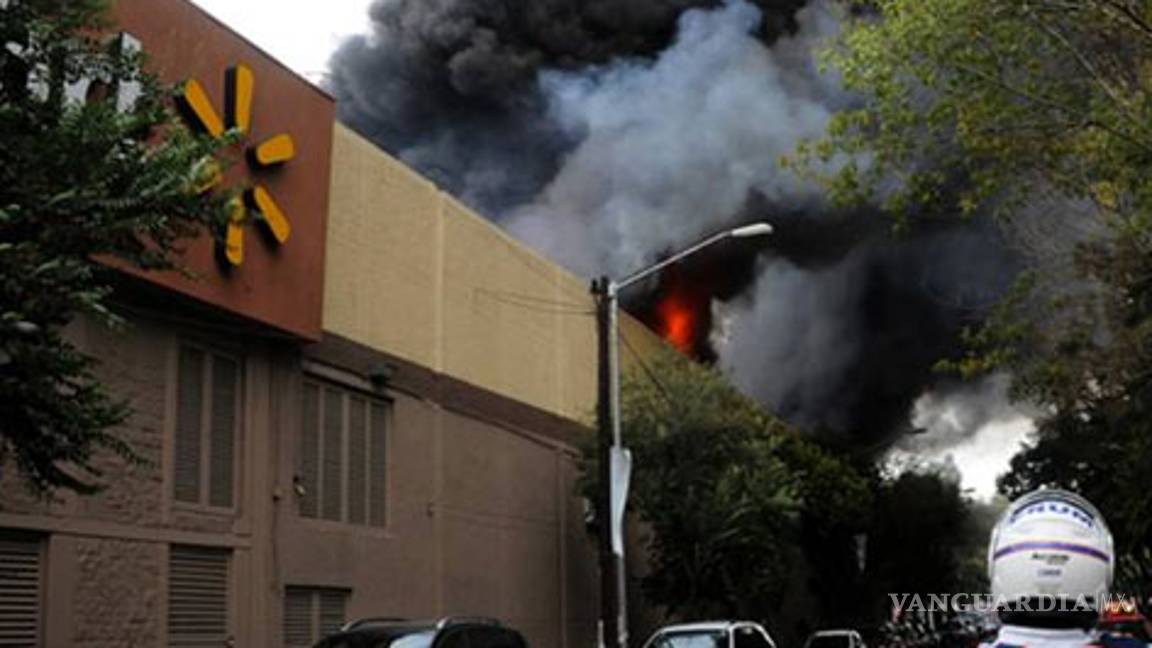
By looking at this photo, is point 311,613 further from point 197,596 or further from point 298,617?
point 197,596

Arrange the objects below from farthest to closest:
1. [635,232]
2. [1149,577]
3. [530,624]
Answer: [635,232]
[530,624]
[1149,577]

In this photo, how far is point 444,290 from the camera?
83.7 ft

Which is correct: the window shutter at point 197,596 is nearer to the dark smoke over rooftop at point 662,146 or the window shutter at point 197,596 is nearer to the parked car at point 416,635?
the parked car at point 416,635

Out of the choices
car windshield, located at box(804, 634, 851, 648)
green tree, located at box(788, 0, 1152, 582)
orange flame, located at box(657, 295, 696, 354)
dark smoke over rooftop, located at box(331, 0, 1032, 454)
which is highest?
dark smoke over rooftop, located at box(331, 0, 1032, 454)

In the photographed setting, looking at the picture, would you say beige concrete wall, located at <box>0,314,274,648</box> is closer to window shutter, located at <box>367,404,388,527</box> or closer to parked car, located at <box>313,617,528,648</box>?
parked car, located at <box>313,617,528,648</box>

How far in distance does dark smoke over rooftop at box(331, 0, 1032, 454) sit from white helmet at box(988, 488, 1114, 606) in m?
24.5

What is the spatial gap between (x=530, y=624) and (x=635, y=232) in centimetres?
1301

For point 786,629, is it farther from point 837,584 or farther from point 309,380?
point 309,380

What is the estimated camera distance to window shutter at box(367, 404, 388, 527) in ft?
74.1

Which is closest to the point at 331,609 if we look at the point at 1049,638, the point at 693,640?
the point at 693,640

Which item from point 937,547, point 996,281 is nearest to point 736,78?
point 996,281

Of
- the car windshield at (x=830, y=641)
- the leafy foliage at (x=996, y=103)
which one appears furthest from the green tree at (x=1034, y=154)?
the car windshield at (x=830, y=641)

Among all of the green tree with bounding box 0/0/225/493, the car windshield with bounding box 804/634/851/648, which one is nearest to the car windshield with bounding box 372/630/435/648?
the green tree with bounding box 0/0/225/493

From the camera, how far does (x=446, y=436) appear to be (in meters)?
25.2
